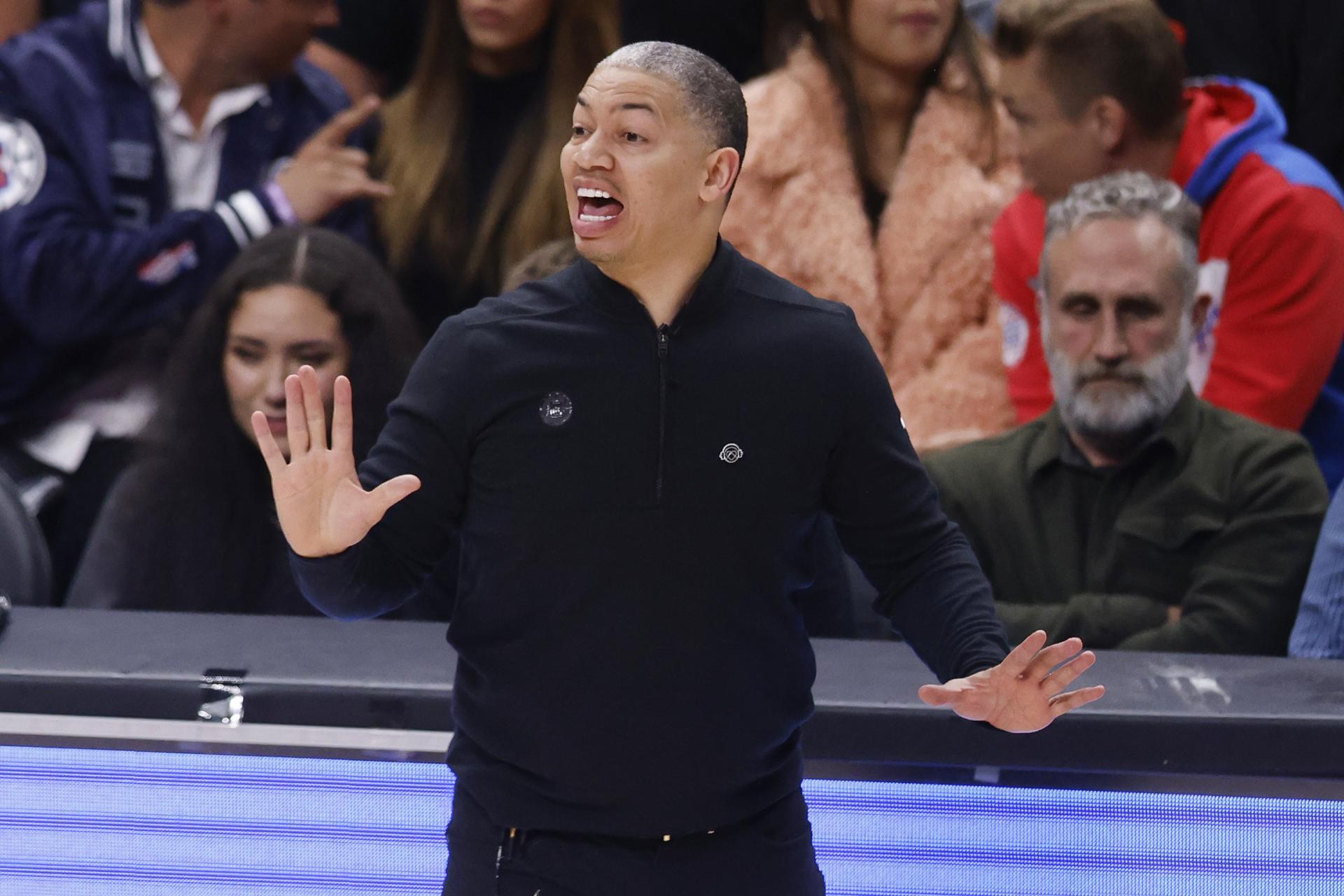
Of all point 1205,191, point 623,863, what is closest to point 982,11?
point 1205,191

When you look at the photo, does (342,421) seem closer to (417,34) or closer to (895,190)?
(895,190)

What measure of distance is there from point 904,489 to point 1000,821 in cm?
39

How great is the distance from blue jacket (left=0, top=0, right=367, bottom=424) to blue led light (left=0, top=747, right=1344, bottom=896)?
1.55 m

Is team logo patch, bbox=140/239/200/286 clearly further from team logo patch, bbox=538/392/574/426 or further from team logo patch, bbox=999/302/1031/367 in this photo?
team logo patch, bbox=538/392/574/426

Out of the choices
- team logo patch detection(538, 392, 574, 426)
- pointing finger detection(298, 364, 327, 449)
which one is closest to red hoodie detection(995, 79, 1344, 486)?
team logo patch detection(538, 392, 574, 426)

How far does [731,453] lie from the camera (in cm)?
146

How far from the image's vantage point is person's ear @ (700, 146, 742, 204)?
151cm

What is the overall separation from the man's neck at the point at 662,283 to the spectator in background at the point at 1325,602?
1.21m

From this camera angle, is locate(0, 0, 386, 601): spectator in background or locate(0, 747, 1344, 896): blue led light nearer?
locate(0, 747, 1344, 896): blue led light

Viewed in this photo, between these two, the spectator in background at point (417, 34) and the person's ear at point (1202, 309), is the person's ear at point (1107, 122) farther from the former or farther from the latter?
the spectator in background at point (417, 34)

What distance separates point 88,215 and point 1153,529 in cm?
202

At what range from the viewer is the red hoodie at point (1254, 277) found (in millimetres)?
2869

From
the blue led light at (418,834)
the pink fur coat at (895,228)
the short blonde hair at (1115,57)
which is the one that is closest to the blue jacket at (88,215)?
the pink fur coat at (895,228)

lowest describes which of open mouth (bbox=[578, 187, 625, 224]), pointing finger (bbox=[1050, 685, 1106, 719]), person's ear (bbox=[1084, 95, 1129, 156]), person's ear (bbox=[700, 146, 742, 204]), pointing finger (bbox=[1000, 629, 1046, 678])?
pointing finger (bbox=[1050, 685, 1106, 719])
